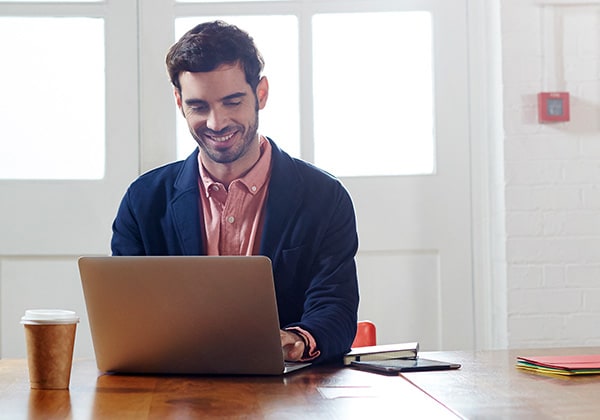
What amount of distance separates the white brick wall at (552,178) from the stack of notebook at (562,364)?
147cm

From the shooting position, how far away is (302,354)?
1.81 metres

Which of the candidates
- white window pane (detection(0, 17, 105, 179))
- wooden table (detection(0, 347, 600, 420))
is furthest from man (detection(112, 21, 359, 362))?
white window pane (detection(0, 17, 105, 179))

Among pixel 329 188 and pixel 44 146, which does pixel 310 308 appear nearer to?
pixel 329 188

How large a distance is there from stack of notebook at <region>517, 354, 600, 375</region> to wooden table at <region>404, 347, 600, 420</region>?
19mm

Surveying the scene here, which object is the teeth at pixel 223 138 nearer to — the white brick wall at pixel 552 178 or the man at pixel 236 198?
the man at pixel 236 198

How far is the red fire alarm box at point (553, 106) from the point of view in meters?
3.21

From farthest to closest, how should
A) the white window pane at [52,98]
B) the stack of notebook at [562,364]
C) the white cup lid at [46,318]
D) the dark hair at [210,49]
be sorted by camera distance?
the white window pane at [52,98] < the dark hair at [210,49] < the stack of notebook at [562,364] < the white cup lid at [46,318]

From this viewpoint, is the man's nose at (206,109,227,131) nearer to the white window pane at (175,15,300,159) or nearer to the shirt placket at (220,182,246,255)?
the shirt placket at (220,182,246,255)

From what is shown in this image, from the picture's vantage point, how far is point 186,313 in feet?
5.15

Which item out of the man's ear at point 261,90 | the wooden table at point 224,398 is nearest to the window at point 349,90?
the man's ear at point 261,90

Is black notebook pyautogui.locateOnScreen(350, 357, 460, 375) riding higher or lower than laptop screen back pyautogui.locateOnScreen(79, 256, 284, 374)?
lower

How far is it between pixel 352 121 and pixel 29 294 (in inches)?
51.5

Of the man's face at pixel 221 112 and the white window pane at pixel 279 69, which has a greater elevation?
the white window pane at pixel 279 69

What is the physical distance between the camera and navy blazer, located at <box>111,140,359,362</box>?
7.04 ft
